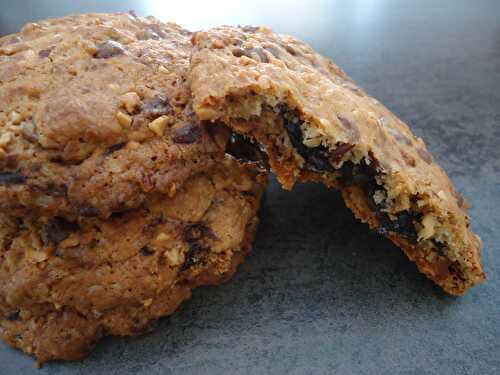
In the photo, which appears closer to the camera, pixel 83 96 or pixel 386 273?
pixel 83 96

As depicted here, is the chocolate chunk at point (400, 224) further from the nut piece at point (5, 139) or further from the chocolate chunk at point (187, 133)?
the nut piece at point (5, 139)

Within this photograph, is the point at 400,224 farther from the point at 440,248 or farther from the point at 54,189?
the point at 54,189

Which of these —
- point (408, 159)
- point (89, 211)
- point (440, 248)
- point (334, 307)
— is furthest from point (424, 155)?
point (89, 211)

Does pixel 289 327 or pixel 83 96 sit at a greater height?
pixel 83 96

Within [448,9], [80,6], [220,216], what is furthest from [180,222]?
[448,9]

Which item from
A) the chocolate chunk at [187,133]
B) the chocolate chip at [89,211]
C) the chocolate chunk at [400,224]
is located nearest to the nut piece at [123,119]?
the chocolate chunk at [187,133]

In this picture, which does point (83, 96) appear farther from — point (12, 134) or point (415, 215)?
point (415, 215)
